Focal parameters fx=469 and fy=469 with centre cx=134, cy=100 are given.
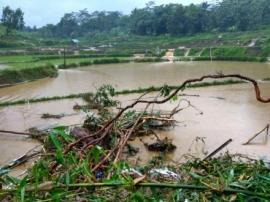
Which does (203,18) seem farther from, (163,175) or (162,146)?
(163,175)

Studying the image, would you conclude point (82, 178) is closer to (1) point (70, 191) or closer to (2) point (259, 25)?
(1) point (70, 191)

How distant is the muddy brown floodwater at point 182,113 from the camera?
9.60 meters

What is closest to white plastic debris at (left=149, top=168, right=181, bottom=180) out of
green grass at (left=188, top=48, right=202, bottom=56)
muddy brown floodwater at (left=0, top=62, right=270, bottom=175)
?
muddy brown floodwater at (left=0, top=62, right=270, bottom=175)

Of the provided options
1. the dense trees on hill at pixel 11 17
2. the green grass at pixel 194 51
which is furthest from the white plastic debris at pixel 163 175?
the dense trees on hill at pixel 11 17

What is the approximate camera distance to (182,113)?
13.1 metres

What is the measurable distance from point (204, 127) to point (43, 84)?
12932 millimetres

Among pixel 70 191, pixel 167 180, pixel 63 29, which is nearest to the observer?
pixel 70 191

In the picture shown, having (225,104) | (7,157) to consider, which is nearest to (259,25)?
(225,104)

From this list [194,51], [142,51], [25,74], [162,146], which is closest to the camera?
[162,146]

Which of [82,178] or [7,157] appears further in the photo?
[7,157]

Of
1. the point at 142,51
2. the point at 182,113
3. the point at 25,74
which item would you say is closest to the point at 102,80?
the point at 25,74

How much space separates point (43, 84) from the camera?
Answer: 891 inches

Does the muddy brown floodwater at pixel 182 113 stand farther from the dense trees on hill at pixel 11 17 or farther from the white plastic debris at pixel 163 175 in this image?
the dense trees on hill at pixel 11 17

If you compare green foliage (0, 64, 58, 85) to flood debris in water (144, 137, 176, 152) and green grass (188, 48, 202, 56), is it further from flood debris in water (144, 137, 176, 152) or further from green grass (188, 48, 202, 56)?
green grass (188, 48, 202, 56)
